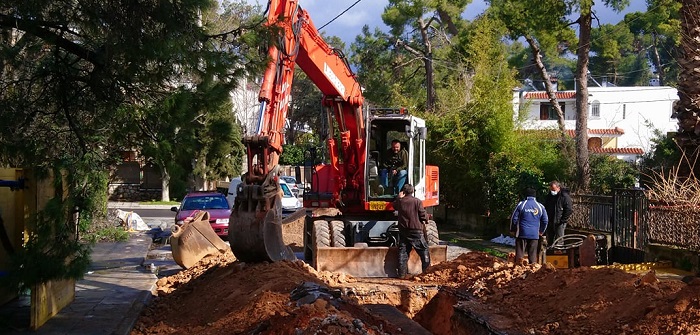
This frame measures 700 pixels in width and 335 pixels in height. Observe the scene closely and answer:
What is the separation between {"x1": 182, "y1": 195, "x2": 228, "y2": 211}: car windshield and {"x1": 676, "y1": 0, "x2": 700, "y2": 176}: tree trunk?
1343 centimetres

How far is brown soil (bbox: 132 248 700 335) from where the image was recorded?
875 cm

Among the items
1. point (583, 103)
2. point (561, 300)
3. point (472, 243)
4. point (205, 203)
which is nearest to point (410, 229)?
point (561, 300)

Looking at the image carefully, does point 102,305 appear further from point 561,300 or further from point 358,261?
point 561,300

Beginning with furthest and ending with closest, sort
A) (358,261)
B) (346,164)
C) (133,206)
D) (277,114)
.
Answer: (133,206), (346,164), (358,261), (277,114)

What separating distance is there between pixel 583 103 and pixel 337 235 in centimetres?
1437

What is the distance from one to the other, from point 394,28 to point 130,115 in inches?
1594

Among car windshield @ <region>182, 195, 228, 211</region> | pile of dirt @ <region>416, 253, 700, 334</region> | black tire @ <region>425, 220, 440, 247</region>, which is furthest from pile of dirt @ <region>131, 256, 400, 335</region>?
car windshield @ <region>182, 195, 228, 211</region>

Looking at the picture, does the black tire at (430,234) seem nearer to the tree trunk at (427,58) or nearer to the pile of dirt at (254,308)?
the pile of dirt at (254,308)

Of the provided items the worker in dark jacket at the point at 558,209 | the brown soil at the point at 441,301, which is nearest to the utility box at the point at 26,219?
the brown soil at the point at 441,301

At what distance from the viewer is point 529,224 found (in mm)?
15438

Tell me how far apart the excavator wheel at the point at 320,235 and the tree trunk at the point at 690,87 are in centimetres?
738

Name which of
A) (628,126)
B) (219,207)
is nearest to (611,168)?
(219,207)

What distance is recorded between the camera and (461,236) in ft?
92.1

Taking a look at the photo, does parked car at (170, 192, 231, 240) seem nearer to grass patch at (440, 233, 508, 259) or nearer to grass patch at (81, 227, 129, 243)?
grass patch at (81, 227, 129, 243)
